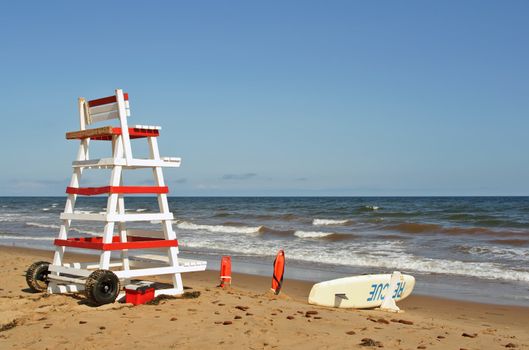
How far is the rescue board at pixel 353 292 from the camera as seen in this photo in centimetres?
896

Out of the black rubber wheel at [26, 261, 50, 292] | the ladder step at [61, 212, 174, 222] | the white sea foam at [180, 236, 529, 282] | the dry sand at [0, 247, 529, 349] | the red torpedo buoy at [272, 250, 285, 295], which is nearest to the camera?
the dry sand at [0, 247, 529, 349]

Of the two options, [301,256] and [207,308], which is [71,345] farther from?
[301,256]

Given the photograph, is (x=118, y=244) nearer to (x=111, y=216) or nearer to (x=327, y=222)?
(x=111, y=216)

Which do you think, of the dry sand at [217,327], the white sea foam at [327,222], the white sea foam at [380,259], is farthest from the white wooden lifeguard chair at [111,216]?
the white sea foam at [327,222]

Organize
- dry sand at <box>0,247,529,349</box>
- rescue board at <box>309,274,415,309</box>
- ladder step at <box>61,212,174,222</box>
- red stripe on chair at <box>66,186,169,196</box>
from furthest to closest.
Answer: rescue board at <box>309,274,415,309</box> < red stripe on chair at <box>66,186,169,196</box> < ladder step at <box>61,212,174,222</box> < dry sand at <box>0,247,529,349</box>

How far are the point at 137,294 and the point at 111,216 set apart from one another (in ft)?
3.55

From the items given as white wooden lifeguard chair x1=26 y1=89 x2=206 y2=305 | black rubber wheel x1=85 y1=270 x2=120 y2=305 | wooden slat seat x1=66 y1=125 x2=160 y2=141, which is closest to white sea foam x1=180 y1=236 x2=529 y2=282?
white wooden lifeguard chair x1=26 y1=89 x2=206 y2=305

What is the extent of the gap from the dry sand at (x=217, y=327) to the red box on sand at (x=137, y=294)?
195mm

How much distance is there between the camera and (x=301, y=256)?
1866 centimetres

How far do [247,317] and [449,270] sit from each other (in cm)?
974

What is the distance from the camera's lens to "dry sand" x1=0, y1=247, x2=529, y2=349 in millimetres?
5977

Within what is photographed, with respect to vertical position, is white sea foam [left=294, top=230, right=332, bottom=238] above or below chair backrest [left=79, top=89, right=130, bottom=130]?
below

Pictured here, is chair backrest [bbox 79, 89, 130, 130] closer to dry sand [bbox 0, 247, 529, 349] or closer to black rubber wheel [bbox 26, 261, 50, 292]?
black rubber wheel [bbox 26, 261, 50, 292]

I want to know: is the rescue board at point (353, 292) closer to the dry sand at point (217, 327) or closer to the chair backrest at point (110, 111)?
the dry sand at point (217, 327)
